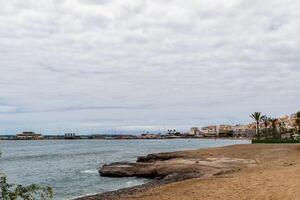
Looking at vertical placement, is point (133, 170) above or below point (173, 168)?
below

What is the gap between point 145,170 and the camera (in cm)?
4606

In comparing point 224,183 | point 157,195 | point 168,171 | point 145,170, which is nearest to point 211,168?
point 168,171

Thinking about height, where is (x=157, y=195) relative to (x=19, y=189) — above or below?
below

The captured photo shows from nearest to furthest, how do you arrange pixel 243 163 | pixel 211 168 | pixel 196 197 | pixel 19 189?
pixel 19 189 < pixel 196 197 < pixel 211 168 < pixel 243 163

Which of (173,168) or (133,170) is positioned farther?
(133,170)

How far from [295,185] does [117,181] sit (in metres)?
23.9

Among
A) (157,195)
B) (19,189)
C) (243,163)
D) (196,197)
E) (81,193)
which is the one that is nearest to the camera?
(19,189)

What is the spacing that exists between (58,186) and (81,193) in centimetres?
701

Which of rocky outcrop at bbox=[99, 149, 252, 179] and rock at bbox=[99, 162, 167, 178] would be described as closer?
rocky outcrop at bbox=[99, 149, 252, 179]

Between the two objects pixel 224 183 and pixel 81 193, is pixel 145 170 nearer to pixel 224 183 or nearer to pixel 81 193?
pixel 81 193

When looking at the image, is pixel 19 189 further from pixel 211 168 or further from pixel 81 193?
pixel 211 168

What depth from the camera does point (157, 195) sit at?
23.1 meters

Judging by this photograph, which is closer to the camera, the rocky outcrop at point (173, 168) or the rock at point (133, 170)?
the rocky outcrop at point (173, 168)

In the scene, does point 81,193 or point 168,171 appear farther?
point 168,171
